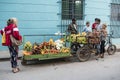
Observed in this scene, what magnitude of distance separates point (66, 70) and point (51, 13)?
4.33 meters

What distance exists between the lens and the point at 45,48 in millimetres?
9305

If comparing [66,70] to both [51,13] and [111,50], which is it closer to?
[111,50]

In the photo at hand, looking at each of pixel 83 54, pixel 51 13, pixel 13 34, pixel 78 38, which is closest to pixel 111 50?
pixel 83 54

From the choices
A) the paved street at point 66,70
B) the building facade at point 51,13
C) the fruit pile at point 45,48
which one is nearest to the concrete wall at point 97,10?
the building facade at point 51,13

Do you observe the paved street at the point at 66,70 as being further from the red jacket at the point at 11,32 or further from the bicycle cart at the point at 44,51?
the red jacket at the point at 11,32

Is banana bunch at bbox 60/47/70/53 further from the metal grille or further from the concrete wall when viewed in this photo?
the concrete wall

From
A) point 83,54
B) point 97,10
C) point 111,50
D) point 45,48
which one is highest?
point 97,10

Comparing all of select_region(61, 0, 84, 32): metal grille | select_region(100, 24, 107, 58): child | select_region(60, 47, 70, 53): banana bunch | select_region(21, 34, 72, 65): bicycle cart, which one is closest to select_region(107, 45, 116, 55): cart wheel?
select_region(100, 24, 107, 58): child

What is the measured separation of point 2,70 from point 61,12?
5019 mm

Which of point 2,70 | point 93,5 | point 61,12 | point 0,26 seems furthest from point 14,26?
point 93,5

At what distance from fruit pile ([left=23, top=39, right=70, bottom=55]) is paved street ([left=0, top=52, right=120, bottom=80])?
50 centimetres

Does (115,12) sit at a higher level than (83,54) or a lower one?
higher

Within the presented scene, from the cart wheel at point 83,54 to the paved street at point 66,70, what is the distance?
0.65ft

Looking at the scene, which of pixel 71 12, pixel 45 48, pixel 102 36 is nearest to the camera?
pixel 45 48
